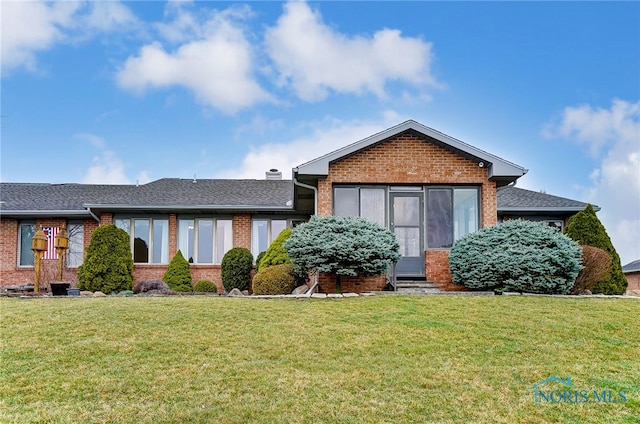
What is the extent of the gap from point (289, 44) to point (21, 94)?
7365mm

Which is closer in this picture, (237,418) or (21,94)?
(237,418)

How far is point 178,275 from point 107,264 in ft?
7.15

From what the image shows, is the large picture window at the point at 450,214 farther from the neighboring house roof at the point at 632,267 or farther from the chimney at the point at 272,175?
the neighboring house roof at the point at 632,267

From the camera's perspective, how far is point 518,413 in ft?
20.1

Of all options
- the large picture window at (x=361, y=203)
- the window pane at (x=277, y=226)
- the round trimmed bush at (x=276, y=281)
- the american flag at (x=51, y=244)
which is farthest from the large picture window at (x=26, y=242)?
the large picture window at (x=361, y=203)

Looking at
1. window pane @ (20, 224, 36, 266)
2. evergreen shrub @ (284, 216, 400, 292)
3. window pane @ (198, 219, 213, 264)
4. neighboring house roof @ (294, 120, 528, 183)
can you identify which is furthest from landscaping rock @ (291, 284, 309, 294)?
window pane @ (20, 224, 36, 266)

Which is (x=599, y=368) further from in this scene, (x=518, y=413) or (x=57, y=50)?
(x=57, y=50)

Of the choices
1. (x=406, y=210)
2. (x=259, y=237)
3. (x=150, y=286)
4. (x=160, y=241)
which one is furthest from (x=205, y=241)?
(x=406, y=210)

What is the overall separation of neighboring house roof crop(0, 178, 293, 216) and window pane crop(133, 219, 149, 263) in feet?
2.74

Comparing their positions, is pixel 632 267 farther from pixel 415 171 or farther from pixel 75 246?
pixel 75 246

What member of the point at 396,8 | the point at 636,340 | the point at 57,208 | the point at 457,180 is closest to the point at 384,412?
the point at 636,340

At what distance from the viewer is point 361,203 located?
1503 cm

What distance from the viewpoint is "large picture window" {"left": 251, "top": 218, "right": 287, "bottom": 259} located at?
1973cm

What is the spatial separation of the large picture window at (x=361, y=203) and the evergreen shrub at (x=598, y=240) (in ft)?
19.4
